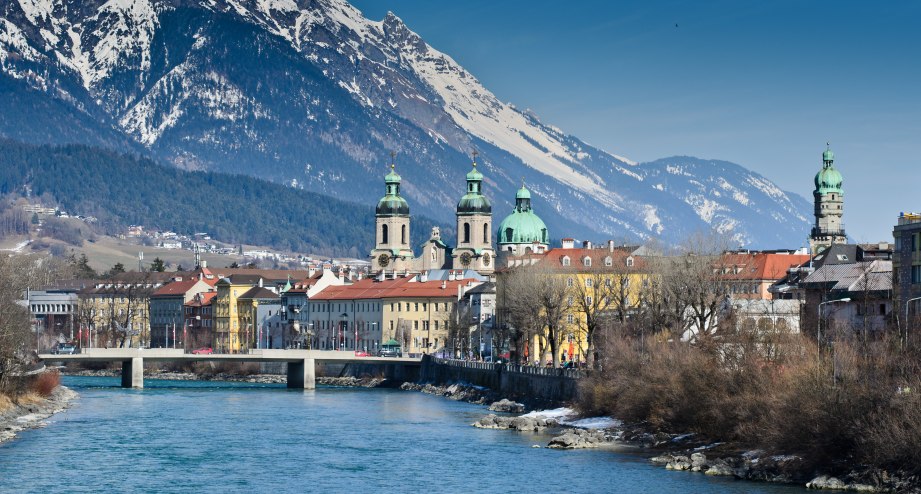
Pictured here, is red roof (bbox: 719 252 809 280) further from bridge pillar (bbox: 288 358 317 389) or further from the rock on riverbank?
bridge pillar (bbox: 288 358 317 389)

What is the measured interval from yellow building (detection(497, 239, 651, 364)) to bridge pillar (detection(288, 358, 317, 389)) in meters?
16.5

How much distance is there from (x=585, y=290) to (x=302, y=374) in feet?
108

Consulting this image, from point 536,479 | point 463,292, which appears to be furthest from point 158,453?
point 463,292

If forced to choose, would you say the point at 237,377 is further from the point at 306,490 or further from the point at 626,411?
the point at 306,490

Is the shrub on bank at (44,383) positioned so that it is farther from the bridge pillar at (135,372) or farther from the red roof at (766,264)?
the red roof at (766,264)

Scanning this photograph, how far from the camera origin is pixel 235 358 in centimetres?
15738

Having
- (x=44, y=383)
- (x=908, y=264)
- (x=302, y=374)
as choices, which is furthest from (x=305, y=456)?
(x=302, y=374)

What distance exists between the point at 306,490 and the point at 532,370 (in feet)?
146

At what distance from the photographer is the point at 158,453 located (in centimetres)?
8619

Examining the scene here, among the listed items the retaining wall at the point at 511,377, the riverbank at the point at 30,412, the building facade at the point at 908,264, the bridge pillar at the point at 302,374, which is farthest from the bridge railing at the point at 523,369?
the riverbank at the point at 30,412

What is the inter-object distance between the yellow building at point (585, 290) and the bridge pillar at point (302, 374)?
54.3 feet

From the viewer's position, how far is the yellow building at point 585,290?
401ft

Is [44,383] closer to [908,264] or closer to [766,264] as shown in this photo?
[766,264]

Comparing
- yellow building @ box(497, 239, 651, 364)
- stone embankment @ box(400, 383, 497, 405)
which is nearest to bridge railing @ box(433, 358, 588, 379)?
stone embankment @ box(400, 383, 497, 405)
